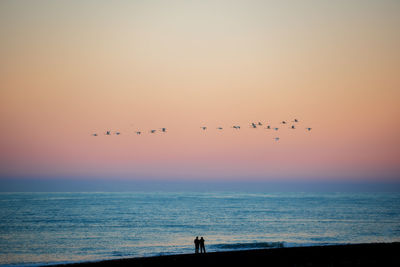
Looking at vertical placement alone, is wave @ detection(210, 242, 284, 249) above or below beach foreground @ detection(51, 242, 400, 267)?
below

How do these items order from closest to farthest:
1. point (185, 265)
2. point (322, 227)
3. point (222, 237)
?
point (185, 265), point (222, 237), point (322, 227)

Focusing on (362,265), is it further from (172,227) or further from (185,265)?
(172,227)

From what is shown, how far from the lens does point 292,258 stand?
2445 centimetres

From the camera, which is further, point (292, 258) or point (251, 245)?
point (251, 245)

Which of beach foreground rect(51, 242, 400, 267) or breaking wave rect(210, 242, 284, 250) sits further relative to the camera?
breaking wave rect(210, 242, 284, 250)

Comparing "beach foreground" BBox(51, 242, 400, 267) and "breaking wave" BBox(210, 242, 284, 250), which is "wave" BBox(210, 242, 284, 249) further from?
"beach foreground" BBox(51, 242, 400, 267)

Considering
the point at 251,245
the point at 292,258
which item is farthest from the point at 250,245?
the point at 292,258

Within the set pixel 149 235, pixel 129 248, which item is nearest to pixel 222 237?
pixel 149 235

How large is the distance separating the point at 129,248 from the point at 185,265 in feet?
62.0

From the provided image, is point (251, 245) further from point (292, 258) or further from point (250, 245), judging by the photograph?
point (292, 258)

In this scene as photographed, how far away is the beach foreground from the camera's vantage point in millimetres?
22734

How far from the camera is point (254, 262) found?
23.6 meters

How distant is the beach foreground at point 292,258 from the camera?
22734 mm

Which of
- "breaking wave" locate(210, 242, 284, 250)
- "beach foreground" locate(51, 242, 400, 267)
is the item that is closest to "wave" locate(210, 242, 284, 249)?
"breaking wave" locate(210, 242, 284, 250)
